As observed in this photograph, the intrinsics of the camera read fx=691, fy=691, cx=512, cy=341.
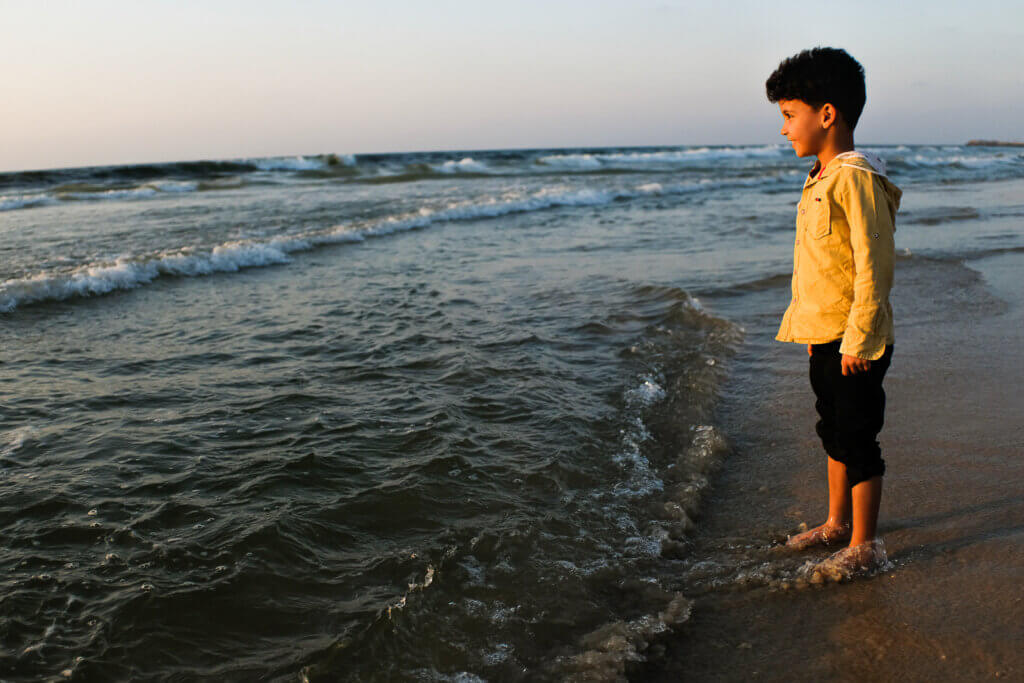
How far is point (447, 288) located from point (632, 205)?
39.5 ft

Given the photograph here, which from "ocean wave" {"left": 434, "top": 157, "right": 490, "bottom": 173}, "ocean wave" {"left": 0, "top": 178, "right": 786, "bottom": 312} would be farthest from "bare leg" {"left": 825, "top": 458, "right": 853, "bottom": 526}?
"ocean wave" {"left": 434, "top": 157, "right": 490, "bottom": 173}

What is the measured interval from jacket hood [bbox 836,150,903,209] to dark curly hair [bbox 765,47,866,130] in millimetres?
161

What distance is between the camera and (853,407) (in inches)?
96.3

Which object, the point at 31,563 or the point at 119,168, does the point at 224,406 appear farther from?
the point at 119,168

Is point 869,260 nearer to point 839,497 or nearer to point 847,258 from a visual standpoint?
point 847,258

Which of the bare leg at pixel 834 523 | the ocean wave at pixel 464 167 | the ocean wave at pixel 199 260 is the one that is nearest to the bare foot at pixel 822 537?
the bare leg at pixel 834 523

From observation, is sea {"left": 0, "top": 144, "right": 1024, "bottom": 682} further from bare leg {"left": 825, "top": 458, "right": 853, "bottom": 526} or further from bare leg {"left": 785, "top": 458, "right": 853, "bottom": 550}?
bare leg {"left": 825, "top": 458, "right": 853, "bottom": 526}

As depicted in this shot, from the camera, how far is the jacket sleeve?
2.25m

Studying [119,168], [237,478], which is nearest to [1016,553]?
[237,478]

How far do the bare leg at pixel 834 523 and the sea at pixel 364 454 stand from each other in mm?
465

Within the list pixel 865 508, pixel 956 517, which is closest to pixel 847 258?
pixel 865 508

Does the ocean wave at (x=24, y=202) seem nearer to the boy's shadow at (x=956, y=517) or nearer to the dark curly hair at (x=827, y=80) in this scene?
the dark curly hair at (x=827, y=80)

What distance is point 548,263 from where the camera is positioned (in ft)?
32.9

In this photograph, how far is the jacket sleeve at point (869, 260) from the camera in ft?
7.39
